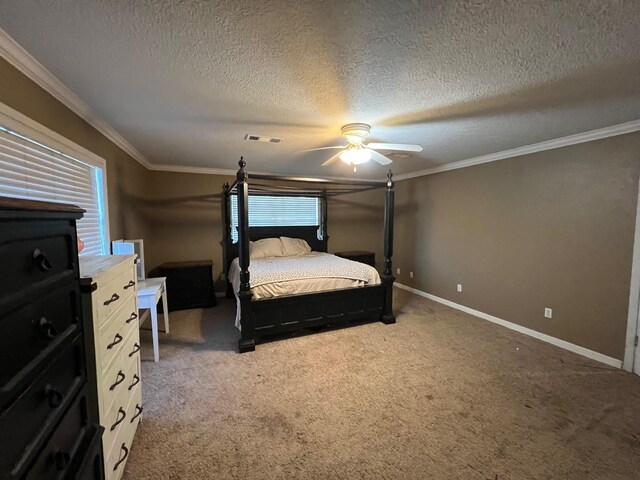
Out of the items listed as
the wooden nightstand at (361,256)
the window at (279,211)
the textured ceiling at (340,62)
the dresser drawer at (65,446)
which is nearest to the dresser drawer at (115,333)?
the dresser drawer at (65,446)

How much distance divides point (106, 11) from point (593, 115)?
3.38 meters

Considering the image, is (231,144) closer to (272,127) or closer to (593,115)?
(272,127)

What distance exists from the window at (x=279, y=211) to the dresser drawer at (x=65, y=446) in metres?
3.90

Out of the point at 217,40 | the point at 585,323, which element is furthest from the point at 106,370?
the point at 585,323

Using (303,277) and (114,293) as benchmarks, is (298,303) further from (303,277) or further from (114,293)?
(114,293)

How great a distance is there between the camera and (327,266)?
3607mm

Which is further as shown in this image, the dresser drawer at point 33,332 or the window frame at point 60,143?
the window frame at point 60,143

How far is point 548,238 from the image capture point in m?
3.08

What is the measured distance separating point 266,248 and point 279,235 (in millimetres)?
532

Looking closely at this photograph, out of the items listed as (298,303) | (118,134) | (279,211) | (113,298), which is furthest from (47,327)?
(279,211)

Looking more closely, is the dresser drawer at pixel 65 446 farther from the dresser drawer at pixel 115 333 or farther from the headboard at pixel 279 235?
the headboard at pixel 279 235

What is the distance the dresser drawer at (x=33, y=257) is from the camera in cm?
63

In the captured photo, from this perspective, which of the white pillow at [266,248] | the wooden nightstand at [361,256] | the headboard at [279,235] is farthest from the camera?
the wooden nightstand at [361,256]

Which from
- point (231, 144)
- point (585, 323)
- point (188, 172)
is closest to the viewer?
point (585, 323)
